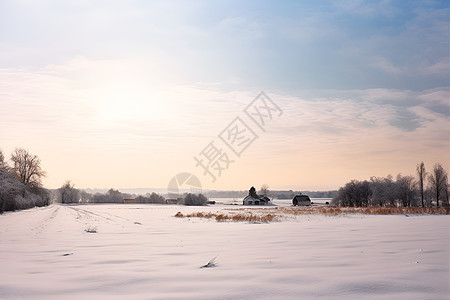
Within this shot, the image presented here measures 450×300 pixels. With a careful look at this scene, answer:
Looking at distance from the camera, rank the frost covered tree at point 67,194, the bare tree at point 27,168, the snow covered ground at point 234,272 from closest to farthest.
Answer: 1. the snow covered ground at point 234,272
2. the bare tree at point 27,168
3. the frost covered tree at point 67,194

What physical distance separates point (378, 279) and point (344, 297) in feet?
4.34

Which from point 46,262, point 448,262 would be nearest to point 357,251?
point 448,262

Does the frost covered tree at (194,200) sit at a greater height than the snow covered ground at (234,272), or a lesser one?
lesser

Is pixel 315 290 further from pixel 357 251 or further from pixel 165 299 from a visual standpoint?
pixel 357 251

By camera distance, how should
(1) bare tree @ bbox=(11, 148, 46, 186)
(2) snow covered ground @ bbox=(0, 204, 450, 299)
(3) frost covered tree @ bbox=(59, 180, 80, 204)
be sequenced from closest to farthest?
(2) snow covered ground @ bbox=(0, 204, 450, 299)
(1) bare tree @ bbox=(11, 148, 46, 186)
(3) frost covered tree @ bbox=(59, 180, 80, 204)

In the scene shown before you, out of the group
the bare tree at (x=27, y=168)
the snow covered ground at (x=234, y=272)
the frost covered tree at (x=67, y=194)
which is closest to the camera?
the snow covered ground at (x=234, y=272)

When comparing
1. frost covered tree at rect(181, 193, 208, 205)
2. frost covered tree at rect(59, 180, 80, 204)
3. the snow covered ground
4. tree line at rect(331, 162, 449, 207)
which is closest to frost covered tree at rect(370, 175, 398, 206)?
tree line at rect(331, 162, 449, 207)

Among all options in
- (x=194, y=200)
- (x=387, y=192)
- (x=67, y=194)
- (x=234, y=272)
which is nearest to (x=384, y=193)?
(x=387, y=192)

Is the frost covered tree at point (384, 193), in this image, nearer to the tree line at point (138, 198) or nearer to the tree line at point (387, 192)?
the tree line at point (387, 192)

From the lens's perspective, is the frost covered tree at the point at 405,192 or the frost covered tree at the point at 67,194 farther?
the frost covered tree at the point at 67,194

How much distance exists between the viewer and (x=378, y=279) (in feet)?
20.3

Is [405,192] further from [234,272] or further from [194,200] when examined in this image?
[234,272]

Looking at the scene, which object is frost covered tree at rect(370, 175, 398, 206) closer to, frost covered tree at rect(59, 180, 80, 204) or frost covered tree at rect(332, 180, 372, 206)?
frost covered tree at rect(332, 180, 372, 206)

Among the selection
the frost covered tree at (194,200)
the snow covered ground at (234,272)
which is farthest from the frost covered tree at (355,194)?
the snow covered ground at (234,272)
